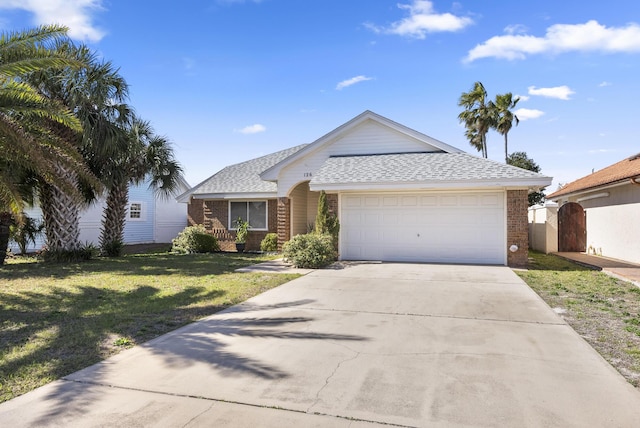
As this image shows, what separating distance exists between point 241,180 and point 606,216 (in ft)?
56.1

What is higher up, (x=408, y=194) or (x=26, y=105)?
(x=26, y=105)

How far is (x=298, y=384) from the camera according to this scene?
4207mm

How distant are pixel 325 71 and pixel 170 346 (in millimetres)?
13973

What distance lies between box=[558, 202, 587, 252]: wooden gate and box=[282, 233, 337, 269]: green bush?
12.7 metres

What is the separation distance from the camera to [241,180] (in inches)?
856

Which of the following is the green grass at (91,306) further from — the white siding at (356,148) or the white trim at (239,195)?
the white trim at (239,195)

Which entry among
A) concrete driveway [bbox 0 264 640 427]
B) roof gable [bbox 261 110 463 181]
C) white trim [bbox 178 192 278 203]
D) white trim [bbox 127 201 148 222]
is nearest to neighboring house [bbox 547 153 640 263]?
roof gable [bbox 261 110 463 181]

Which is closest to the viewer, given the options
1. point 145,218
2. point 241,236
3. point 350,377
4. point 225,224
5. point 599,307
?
point 350,377

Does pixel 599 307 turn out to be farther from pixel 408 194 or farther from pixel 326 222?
pixel 326 222

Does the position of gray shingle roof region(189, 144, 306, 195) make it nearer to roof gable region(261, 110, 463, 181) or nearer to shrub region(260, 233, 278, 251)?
shrub region(260, 233, 278, 251)

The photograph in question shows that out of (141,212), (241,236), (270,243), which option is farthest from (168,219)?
(270,243)

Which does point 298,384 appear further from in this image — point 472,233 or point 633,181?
point 633,181

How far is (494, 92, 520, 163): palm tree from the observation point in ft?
108

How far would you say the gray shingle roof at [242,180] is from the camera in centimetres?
2044
